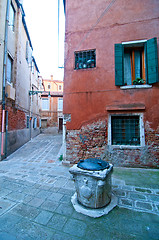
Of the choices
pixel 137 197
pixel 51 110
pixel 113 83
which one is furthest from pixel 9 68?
pixel 51 110

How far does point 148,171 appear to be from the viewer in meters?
4.59

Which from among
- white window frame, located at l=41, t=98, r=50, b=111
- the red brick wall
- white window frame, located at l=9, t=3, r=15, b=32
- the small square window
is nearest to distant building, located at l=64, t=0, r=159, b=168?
the red brick wall

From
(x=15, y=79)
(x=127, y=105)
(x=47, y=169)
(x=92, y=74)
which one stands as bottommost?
(x=47, y=169)

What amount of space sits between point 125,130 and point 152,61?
110 inches

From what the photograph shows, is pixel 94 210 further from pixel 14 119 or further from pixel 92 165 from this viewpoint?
pixel 14 119

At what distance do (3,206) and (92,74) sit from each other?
16.7 feet

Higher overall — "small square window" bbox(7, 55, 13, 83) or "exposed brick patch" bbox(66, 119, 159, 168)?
"small square window" bbox(7, 55, 13, 83)

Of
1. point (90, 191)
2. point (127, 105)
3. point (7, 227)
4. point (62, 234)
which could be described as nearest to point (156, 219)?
point (90, 191)

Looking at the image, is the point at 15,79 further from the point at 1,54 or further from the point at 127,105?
the point at 127,105

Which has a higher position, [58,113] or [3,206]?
[58,113]

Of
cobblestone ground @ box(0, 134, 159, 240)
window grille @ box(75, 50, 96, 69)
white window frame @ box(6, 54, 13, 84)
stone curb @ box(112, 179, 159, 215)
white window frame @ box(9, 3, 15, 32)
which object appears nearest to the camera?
cobblestone ground @ box(0, 134, 159, 240)

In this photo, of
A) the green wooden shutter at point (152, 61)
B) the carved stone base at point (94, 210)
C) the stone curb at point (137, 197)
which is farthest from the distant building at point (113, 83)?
the carved stone base at point (94, 210)

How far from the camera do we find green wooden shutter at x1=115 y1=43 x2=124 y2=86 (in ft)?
16.7

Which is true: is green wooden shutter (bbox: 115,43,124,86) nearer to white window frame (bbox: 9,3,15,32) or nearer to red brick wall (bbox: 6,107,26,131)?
red brick wall (bbox: 6,107,26,131)
